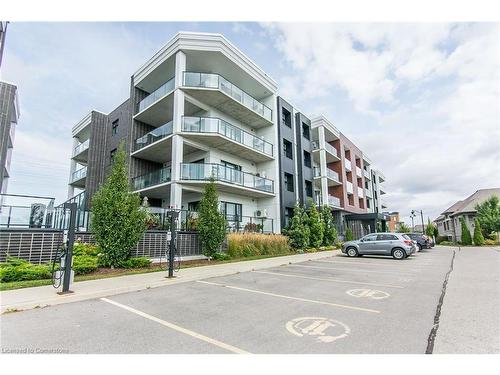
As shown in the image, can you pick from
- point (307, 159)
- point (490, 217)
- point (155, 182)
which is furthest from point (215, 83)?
point (490, 217)

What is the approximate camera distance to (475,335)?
4156mm

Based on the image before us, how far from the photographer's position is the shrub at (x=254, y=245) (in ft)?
51.2

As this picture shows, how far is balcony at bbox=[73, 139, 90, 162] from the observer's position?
26.3 m

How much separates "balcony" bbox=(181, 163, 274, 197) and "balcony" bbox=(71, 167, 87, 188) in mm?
13772

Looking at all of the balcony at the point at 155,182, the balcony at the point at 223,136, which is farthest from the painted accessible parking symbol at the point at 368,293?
the balcony at the point at 155,182

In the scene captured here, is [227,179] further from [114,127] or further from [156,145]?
[114,127]

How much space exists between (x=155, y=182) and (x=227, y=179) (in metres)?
5.06

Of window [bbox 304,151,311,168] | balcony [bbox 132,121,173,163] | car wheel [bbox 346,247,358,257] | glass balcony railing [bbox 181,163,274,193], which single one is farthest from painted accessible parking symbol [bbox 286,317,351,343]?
window [bbox 304,151,311,168]

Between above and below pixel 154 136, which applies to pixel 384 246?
below

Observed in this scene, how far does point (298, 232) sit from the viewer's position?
70.0 ft

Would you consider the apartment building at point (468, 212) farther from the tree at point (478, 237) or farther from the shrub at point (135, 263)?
the shrub at point (135, 263)

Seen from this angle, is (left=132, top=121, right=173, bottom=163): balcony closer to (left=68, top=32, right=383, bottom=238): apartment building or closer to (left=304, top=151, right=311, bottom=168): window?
(left=68, top=32, right=383, bottom=238): apartment building

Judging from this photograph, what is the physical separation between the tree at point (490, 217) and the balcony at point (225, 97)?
29895 millimetres

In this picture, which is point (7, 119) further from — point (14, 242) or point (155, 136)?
point (14, 242)
